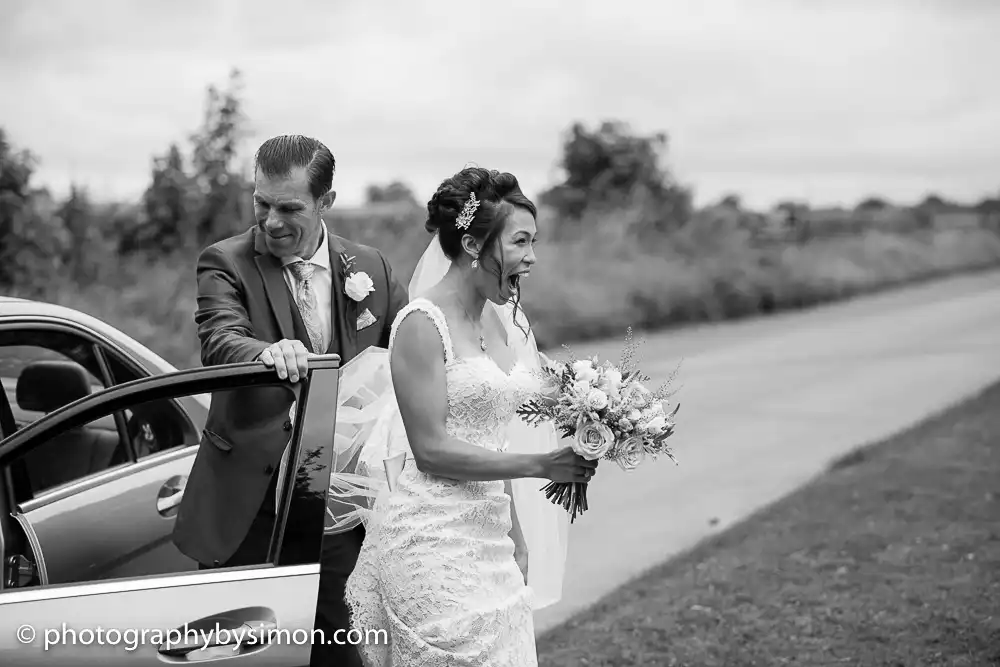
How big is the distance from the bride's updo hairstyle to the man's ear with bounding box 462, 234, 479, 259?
1cm

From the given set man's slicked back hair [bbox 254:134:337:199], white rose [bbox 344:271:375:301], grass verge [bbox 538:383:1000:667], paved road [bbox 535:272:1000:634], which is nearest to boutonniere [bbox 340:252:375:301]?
white rose [bbox 344:271:375:301]

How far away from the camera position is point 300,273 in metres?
3.36

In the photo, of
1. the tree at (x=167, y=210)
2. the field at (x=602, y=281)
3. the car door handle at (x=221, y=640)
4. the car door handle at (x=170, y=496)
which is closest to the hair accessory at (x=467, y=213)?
the car door handle at (x=221, y=640)

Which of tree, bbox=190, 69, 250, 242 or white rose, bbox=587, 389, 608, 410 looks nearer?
white rose, bbox=587, 389, 608, 410

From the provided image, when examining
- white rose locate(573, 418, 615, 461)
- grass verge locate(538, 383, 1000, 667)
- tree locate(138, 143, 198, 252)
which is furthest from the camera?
tree locate(138, 143, 198, 252)

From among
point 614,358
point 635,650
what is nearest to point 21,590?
point 635,650

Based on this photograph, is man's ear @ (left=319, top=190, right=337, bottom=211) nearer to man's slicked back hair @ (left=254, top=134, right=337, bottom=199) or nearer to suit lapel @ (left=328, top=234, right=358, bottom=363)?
man's slicked back hair @ (left=254, top=134, right=337, bottom=199)

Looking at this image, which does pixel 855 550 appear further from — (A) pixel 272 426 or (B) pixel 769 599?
(A) pixel 272 426

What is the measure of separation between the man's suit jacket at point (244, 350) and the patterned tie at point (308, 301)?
44mm

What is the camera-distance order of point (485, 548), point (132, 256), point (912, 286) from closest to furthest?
1. point (485, 548)
2. point (132, 256)
3. point (912, 286)

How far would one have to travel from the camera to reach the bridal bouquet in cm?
278

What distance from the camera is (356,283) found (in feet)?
11.1

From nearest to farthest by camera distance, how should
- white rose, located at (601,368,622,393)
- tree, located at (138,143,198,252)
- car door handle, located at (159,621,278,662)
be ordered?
1. car door handle, located at (159,621,278,662)
2. white rose, located at (601,368,622,393)
3. tree, located at (138,143,198,252)

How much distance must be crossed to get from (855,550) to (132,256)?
8.30 metres
